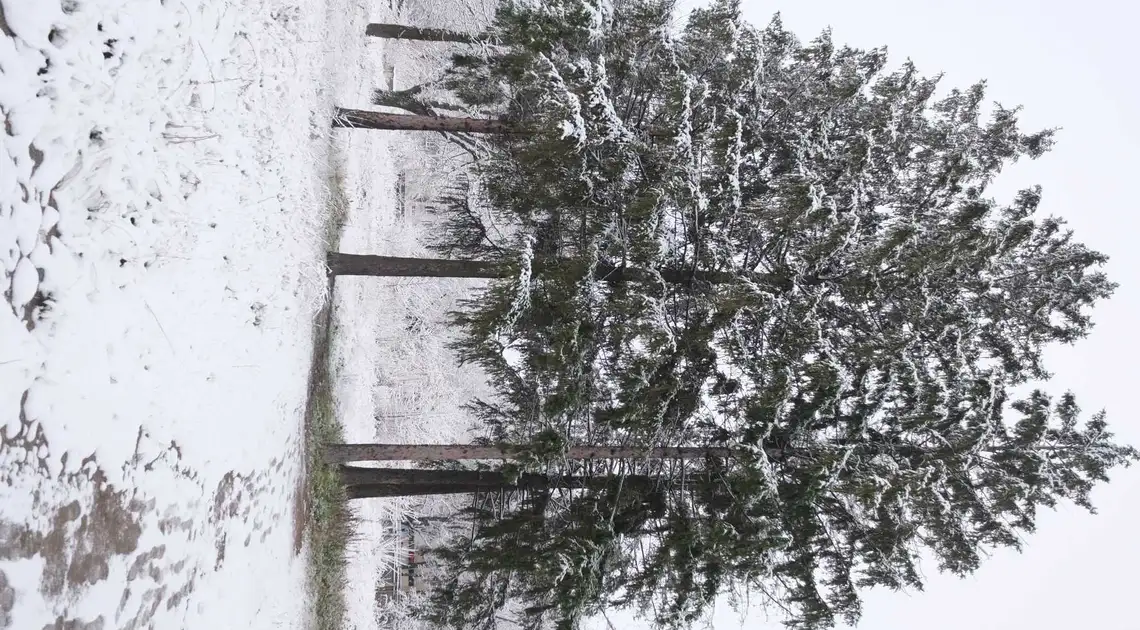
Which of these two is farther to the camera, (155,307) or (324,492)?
(324,492)

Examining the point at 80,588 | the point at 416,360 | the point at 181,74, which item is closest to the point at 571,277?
the point at 181,74

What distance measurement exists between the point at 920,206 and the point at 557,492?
6.09 metres

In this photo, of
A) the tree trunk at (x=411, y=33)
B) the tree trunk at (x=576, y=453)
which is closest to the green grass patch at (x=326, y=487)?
the tree trunk at (x=576, y=453)

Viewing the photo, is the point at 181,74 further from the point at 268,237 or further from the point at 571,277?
the point at 571,277

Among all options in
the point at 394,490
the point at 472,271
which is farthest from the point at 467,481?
the point at 472,271

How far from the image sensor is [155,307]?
20.1 feet

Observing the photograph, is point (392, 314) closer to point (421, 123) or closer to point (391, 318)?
point (391, 318)

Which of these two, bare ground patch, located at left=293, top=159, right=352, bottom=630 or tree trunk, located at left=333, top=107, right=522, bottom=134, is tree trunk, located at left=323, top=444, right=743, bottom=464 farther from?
tree trunk, located at left=333, top=107, right=522, bottom=134

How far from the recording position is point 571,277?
25.6 ft

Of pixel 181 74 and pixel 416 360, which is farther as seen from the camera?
pixel 416 360

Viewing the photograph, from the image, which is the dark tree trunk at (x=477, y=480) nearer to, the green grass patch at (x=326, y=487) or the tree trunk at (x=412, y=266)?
the green grass patch at (x=326, y=487)

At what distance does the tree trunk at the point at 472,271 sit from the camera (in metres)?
8.07

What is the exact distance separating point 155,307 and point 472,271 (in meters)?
4.00

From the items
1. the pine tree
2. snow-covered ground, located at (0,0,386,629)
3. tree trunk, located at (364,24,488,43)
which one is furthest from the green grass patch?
tree trunk, located at (364,24,488,43)
